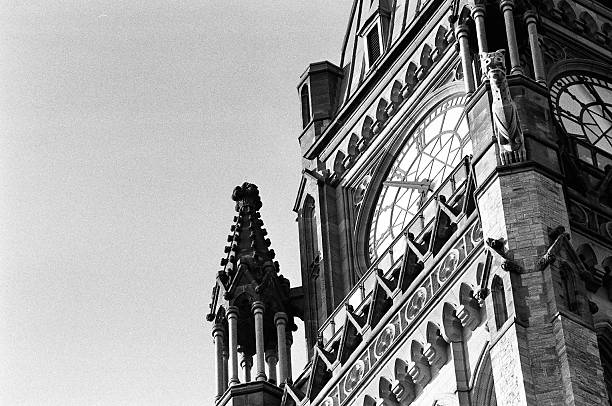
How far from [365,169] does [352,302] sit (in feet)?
11.0

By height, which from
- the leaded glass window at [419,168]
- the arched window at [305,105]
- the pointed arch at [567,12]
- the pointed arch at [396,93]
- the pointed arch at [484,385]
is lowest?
the pointed arch at [484,385]

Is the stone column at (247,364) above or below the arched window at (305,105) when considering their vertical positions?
below

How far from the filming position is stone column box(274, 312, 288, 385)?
46969 millimetres

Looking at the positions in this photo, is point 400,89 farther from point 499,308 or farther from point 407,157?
point 499,308

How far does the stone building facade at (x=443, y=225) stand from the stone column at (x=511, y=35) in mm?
44

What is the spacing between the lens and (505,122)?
40656 mm

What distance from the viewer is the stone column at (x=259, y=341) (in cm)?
4650

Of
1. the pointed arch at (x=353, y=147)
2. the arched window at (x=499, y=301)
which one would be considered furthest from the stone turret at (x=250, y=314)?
the arched window at (x=499, y=301)

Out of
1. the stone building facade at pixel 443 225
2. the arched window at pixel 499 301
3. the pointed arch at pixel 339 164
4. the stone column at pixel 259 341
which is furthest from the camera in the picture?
the pointed arch at pixel 339 164

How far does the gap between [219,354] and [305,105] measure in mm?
5885

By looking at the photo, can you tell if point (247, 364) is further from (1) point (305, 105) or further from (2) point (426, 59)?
(2) point (426, 59)

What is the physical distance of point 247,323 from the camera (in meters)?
48.1

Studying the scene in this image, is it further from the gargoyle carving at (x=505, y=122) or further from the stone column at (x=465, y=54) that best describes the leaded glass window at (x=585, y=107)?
the gargoyle carving at (x=505, y=122)

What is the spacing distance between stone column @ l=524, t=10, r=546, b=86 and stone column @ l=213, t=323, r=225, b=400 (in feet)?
25.3
